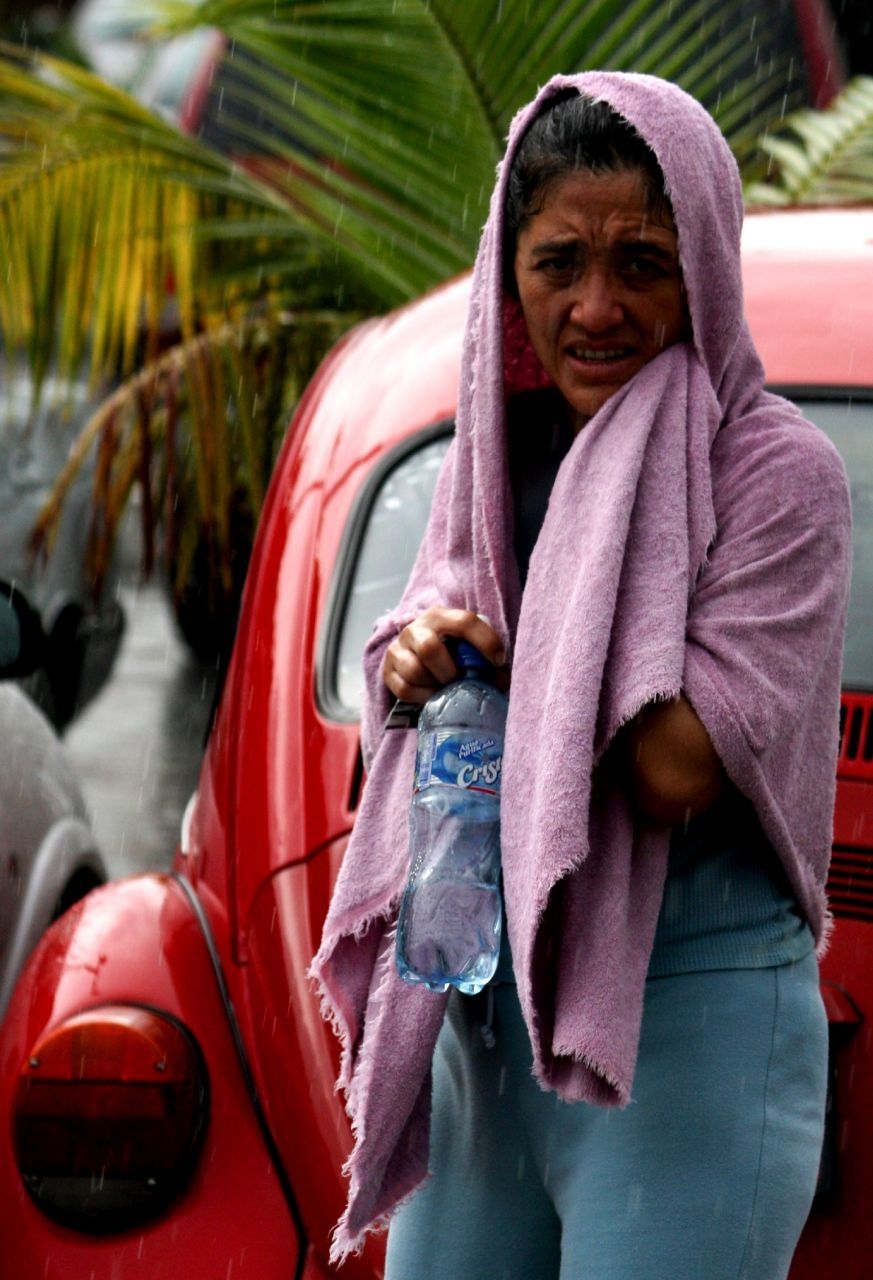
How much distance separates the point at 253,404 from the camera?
21.4 feet

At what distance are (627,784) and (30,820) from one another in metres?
2.45

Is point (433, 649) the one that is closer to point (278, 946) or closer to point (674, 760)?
point (674, 760)

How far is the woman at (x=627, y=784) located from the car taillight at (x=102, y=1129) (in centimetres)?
66

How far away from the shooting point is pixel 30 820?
3934mm

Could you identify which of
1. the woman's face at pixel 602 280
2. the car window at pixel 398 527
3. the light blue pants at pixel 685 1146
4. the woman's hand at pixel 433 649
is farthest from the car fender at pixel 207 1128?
the woman's face at pixel 602 280

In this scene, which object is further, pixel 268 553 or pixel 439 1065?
pixel 268 553

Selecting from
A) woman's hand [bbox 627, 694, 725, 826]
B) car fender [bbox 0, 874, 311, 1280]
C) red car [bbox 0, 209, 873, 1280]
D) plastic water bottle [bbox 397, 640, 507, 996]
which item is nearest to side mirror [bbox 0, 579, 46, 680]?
red car [bbox 0, 209, 873, 1280]

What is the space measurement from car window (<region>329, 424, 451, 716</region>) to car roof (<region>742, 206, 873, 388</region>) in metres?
0.61

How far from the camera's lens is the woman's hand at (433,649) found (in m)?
1.91

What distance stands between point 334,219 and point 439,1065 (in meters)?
4.76

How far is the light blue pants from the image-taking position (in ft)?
5.66

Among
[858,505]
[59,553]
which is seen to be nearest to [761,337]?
[858,505]

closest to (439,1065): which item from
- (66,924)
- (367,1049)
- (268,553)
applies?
(367,1049)

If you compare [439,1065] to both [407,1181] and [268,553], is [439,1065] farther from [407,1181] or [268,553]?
[268,553]
